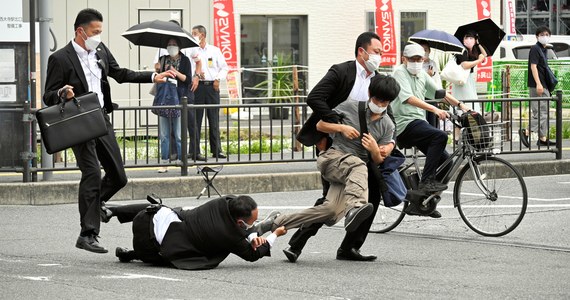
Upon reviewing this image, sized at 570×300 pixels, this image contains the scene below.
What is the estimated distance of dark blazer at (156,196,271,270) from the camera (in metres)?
9.14

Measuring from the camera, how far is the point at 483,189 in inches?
450

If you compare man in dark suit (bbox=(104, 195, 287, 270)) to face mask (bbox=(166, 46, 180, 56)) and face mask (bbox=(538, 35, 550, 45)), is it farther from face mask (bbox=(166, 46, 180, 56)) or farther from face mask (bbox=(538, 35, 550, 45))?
face mask (bbox=(538, 35, 550, 45))

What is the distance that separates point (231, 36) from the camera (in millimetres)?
23859

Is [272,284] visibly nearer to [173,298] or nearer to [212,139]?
[173,298]

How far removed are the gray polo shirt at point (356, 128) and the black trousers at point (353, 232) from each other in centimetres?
28

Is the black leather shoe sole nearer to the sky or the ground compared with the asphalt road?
nearer to the sky

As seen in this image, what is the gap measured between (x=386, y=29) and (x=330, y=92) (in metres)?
16.3

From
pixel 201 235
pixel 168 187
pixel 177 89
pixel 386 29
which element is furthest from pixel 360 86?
pixel 386 29

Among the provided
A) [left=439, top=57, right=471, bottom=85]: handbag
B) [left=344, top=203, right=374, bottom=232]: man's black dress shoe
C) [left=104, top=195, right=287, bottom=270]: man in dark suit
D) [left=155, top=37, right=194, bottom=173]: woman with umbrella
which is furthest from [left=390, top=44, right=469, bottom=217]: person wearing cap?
[left=439, top=57, right=471, bottom=85]: handbag

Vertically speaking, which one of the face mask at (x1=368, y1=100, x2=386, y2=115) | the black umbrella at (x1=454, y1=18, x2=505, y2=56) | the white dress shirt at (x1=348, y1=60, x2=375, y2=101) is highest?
the black umbrella at (x1=454, y1=18, x2=505, y2=56)

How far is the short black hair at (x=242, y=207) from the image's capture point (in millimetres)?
9102

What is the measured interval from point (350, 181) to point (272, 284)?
121cm

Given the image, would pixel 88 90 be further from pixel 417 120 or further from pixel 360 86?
pixel 417 120

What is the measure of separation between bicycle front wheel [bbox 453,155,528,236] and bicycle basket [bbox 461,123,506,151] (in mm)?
101
